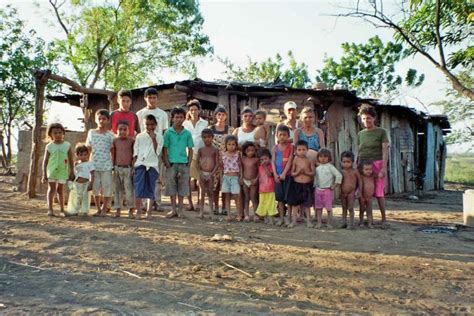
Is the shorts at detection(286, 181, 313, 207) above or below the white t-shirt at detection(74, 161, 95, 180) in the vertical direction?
below

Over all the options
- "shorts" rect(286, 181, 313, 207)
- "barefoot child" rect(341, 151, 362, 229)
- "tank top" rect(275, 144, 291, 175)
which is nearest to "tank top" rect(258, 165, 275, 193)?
"tank top" rect(275, 144, 291, 175)

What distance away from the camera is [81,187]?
546cm

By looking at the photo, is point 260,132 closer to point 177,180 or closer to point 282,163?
point 282,163

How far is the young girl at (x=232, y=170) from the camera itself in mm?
5543

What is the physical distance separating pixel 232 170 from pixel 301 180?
0.94 m

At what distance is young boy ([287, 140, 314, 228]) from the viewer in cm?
519

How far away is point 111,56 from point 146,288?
61.9ft

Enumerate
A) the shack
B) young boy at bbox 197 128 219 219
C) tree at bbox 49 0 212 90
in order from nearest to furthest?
young boy at bbox 197 128 219 219
the shack
tree at bbox 49 0 212 90

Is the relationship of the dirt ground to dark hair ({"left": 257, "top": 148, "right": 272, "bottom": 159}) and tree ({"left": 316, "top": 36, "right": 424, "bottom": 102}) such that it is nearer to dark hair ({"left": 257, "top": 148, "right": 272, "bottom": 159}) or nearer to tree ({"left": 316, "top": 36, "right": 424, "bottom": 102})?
dark hair ({"left": 257, "top": 148, "right": 272, "bottom": 159})

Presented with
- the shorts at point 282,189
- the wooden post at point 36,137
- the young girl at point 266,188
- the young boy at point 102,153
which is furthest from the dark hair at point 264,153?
the wooden post at point 36,137

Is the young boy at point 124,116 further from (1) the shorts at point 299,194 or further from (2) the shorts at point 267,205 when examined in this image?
(1) the shorts at point 299,194

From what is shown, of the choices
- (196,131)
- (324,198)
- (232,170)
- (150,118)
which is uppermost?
(150,118)

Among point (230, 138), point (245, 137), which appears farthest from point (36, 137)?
point (245, 137)

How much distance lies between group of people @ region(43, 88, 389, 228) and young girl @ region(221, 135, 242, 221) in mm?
13
